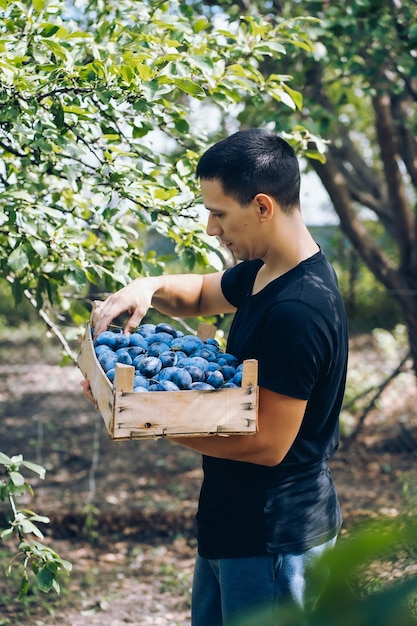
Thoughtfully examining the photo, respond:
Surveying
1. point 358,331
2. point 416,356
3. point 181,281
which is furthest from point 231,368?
point 358,331

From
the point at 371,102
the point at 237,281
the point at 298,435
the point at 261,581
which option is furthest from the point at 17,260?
the point at 371,102

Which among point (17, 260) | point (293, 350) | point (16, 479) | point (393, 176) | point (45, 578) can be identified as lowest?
point (393, 176)

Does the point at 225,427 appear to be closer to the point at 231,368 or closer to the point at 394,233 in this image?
the point at 231,368

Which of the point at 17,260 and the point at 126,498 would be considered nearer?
the point at 17,260

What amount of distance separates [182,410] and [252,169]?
1.85 ft

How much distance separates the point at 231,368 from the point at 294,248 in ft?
1.02

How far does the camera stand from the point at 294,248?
1.81 metres

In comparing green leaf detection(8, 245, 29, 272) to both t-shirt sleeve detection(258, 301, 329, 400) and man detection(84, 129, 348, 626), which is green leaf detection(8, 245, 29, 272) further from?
t-shirt sleeve detection(258, 301, 329, 400)

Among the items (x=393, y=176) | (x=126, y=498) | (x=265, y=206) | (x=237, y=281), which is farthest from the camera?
(x=393, y=176)

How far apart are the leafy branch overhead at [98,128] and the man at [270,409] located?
2.02 ft

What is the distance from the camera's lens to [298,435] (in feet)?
6.00

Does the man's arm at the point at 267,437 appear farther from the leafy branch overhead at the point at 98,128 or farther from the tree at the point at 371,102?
the tree at the point at 371,102

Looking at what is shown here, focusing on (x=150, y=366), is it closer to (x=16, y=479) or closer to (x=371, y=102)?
(x=16, y=479)

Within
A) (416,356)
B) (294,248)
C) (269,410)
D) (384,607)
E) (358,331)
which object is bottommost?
(358,331)
